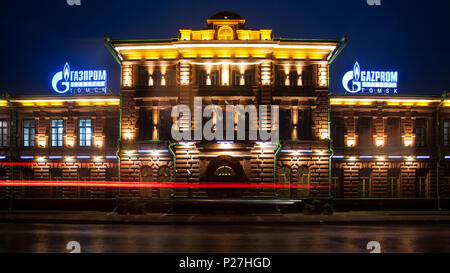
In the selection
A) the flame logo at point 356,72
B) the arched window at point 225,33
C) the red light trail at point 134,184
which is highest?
the arched window at point 225,33

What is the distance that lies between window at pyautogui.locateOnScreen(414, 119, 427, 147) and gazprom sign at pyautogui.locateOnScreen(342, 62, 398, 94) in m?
3.75

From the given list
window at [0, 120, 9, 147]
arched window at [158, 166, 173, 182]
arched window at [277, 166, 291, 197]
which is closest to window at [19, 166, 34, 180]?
window at [0, 120, 9, 147]

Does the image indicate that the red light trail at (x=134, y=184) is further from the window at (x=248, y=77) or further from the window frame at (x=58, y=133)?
the window at (x=248, y=77)

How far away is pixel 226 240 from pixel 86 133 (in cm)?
2429

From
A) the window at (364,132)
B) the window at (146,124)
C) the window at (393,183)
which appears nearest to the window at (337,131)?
the window at (364,132)

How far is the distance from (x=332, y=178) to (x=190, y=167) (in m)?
13.0

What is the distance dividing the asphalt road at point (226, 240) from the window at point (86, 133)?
16.0 meters

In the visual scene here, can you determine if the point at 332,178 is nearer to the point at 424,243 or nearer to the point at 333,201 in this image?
the point at 333,201

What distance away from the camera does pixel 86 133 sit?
3803cm

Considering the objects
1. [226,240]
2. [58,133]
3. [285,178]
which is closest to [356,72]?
[285,178]

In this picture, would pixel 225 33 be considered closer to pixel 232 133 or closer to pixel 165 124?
pixel 232 133

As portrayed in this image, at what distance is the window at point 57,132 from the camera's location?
38.3 m

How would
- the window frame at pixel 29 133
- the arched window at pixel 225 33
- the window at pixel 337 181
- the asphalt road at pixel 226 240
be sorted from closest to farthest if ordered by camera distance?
the asphalt road at pixel 226 240
the arched window at pixel 225 33
the window at pixel 337 181
the window frame at pixel 29 133

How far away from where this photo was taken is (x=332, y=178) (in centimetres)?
3706
